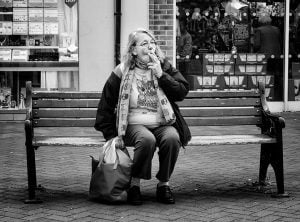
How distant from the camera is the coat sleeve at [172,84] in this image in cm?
606

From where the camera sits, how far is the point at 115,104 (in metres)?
6.20

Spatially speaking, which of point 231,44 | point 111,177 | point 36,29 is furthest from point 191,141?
point 231,44

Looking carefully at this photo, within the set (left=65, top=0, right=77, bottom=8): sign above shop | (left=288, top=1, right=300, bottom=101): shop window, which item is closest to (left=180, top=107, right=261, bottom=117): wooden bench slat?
(left=65, top=0, right=77, bottom=8): sign above shop

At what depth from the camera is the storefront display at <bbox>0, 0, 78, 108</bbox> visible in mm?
11461

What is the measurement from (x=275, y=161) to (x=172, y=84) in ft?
3.69

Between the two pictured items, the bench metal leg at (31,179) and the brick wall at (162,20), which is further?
the brick wall at (162,20)

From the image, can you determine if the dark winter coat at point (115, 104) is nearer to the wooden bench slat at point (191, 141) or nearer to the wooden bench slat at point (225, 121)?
the wooden bench slat at point (191, 141)

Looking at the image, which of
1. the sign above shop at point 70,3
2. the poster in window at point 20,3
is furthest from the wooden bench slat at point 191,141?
the poster in window at point 20,3

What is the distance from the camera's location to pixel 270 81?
12828 mm

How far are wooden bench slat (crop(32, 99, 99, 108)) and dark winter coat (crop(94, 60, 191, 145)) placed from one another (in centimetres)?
43

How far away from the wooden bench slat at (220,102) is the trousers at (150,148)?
62cm

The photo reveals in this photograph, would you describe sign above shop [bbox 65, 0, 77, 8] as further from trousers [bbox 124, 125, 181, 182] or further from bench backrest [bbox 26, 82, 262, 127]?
trousers [bbox 124, 125, 181, 182]

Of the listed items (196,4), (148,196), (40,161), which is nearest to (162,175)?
(148,196)

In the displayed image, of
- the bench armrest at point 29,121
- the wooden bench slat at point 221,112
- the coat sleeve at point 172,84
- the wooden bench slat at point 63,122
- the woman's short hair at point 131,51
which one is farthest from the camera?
the wooden bench slat at point 221,112
